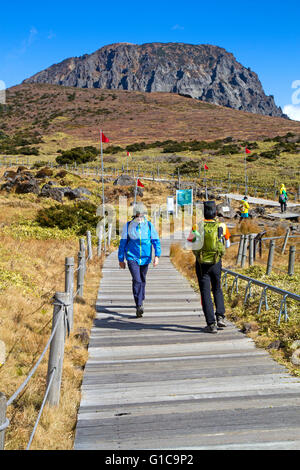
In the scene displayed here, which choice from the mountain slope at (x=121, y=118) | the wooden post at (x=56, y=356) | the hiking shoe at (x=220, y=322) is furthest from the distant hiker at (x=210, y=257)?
the mountain slope at (x=121, y=118)

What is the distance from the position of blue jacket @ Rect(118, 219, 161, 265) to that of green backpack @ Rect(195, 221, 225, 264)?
837 millimetres

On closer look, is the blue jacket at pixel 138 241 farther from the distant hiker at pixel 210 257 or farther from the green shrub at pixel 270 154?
the green shrub at pixel 270 154

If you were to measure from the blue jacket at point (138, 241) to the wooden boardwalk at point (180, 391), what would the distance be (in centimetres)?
109

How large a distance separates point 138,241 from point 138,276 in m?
0.55

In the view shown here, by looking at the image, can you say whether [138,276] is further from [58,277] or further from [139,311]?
[58,277]

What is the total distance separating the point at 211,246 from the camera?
18.8ft

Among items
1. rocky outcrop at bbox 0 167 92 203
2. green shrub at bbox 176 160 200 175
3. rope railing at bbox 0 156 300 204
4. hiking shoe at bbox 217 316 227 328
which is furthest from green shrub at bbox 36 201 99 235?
green shrub at bbox 176 160 200 175

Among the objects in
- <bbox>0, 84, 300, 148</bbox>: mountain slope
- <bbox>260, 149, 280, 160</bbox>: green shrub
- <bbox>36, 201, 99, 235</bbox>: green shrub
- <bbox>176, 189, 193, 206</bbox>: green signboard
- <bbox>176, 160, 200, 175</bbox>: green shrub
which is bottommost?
<bbox>36, 201, 99, 235</bbox>: green shrub

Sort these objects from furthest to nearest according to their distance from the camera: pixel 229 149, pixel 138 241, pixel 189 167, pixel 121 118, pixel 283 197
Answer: pixel 121 118, pixel 229 149, pixel 189 167, pixel 283 197, pixel 138 241

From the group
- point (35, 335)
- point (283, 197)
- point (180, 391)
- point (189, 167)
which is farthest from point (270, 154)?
point (180, 391)

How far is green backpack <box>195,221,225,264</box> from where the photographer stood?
18.8 ft

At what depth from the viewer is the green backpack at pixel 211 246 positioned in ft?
18.8

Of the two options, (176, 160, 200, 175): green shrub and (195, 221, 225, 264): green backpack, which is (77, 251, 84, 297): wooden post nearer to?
(195, 221, 225, 264): green backpack

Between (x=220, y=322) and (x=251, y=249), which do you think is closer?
(x=220, y=322)
